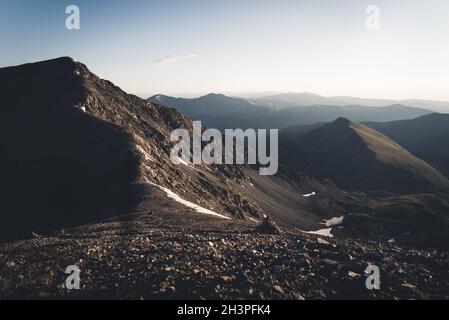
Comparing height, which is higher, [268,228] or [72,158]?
[72,158]

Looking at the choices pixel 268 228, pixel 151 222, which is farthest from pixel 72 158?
pixel 268 228

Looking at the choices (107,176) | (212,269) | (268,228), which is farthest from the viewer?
(107,176)

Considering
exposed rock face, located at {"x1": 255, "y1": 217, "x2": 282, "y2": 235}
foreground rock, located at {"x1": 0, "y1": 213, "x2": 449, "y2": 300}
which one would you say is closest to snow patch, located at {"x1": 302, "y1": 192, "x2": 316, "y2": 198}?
exposed rock face, located at {"x1": 255, "y1": 217, "x2": 282, "y2": 235}

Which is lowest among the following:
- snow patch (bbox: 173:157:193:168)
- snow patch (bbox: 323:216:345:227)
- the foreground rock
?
snow patch (bbox: 323:216:345:227)

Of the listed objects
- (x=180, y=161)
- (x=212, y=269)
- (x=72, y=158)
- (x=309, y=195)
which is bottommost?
(x=309, y=195)

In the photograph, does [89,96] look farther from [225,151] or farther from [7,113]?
[225,151]

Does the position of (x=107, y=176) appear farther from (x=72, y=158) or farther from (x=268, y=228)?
(x=268, y=228)

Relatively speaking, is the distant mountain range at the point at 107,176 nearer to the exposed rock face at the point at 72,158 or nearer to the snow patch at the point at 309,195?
the exposed rock face at the point at 72,158

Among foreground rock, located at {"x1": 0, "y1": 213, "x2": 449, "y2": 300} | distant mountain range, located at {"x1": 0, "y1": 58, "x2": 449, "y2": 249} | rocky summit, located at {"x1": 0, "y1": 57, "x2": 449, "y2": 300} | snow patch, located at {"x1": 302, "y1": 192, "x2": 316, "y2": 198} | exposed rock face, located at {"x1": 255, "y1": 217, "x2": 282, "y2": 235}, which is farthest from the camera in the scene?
A: snow patch, located at {"x1": 302, "y1": 192, "x2": 316, "y2": 198}

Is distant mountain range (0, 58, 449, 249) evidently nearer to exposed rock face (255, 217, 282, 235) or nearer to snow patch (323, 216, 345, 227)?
snow patch (323, 216, 345, 227)
